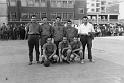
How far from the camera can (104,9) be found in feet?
389

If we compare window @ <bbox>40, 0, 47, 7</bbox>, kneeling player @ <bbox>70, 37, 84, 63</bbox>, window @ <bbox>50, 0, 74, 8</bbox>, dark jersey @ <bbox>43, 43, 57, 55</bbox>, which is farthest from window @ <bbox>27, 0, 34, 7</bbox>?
dark jersey @ <bbox>43, 43, 57, 55</bbox>

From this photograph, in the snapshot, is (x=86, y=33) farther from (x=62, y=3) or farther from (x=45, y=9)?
(x=62, y=3)

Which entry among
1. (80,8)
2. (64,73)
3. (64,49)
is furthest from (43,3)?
(64,73)

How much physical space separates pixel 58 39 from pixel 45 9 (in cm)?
5049

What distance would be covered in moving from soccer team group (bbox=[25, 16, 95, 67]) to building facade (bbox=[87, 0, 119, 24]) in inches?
3260

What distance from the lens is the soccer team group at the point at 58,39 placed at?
33.7ft

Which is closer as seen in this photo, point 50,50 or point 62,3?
point 50,50

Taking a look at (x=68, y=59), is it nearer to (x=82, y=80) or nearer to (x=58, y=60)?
(x=58, y=60)

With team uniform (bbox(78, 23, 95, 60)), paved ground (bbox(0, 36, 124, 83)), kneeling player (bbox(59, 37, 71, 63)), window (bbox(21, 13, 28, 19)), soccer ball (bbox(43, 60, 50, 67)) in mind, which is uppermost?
window (bbox(21, 13, 28, 19))

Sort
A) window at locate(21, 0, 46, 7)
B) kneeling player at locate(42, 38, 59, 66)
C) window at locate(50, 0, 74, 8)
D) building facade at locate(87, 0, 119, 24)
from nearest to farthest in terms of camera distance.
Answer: kneeling player at locate(42, 38, 59, 66)
window at locate(21, 0, 46, 7)
window at locate(50, 0, 74, 8)
building facade at locate(87, 0, 119, 24)

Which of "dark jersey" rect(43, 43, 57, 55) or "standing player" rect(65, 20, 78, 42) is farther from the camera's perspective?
"standing player" rect(65, 20, 78, 42)

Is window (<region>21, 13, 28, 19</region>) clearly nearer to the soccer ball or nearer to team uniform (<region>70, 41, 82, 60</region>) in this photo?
team uniform (<region>70, 41, 82, 60</region>)

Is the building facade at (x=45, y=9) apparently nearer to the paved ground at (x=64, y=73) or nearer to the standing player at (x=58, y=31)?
the standing player at (x=58, y=31)

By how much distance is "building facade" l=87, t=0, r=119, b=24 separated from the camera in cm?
9881
